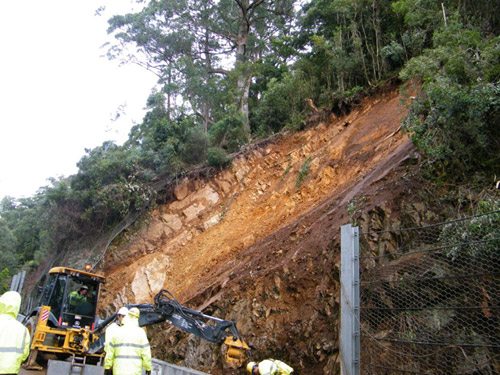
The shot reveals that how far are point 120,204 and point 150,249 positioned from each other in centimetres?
282

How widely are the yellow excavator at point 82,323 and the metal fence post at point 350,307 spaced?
2.60m

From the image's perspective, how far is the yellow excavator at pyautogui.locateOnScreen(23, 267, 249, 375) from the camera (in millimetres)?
7953

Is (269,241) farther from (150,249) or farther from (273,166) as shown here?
(150,249)

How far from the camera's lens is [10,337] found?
469 centimetres

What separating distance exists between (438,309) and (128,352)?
4096mm

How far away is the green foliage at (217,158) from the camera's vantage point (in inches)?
749

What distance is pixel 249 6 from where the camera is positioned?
2878 cm

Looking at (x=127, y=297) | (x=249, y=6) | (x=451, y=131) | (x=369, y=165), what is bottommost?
(x=127, y=297)

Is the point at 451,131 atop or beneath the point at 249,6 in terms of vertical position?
beneath

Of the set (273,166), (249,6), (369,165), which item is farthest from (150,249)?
(249,6)

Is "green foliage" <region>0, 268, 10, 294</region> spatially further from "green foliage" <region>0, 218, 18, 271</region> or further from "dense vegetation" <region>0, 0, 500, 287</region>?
"green foliage" <region>0, 218, 18, 271</region>

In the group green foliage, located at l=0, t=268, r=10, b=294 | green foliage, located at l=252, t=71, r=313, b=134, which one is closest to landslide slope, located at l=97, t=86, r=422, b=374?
green foliage, located at l=252, t=71, r=313, b=134

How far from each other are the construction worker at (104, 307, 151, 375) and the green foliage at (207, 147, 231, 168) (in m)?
13.3

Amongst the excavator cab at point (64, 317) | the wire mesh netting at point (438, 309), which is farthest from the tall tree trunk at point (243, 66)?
the wire mesh netting at point (438, 309)
